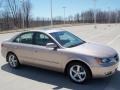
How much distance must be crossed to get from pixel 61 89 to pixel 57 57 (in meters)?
1.09

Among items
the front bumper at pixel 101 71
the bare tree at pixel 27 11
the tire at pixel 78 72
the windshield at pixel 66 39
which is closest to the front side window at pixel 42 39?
the windshield at pixel 66 39

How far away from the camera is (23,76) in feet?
24.7

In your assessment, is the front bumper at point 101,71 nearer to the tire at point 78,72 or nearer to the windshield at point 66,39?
the tire at point 78,72

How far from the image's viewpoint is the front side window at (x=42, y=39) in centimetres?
737

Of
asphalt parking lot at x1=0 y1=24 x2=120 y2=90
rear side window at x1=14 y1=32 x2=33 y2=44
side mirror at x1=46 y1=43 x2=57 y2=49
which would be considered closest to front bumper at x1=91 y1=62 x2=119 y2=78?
asphalt parking lot at x1=0 y1=24 x2=120 y2=90

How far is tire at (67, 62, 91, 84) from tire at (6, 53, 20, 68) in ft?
7.81

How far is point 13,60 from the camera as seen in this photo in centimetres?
849

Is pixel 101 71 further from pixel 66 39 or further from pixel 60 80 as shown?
pixel 66 39

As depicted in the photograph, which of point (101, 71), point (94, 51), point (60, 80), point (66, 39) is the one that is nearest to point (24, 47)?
point (66, 39)

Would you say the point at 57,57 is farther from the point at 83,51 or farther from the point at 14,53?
the point at 14,53

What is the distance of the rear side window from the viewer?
791cm

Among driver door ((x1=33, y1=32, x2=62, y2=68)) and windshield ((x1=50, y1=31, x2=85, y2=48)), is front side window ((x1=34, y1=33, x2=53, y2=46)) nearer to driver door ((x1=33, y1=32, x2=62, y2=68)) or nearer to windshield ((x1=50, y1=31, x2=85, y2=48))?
driver door ((x1=33, y1=32, x2=62, y2=68))

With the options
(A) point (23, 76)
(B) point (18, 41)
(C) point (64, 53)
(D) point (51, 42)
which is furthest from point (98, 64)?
(B) point (18, 41)

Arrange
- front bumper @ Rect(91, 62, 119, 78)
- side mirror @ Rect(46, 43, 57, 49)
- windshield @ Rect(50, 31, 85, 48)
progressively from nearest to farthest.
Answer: front bumper @ Rect(91, 62, 119, 78) → side mirror @ Rect(46, 43, 57, 49) → windshield @ Rect(50, 31, 85, 48)
